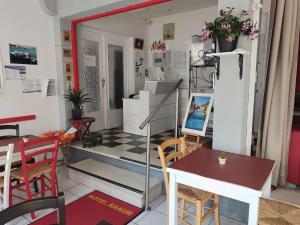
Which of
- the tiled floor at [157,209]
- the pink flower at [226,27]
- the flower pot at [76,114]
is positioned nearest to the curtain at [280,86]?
the tiled floor at [157,209]

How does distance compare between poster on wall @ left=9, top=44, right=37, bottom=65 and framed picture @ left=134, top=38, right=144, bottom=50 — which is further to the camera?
framed picture @ left=134, top=38, right=144, bottom=50

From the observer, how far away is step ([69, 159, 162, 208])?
270 cm

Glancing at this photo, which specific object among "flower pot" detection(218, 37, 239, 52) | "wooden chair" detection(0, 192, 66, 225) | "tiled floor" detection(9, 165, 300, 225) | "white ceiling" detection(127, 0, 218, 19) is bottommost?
"tiled floor" detection(9, 165, 300, 225)

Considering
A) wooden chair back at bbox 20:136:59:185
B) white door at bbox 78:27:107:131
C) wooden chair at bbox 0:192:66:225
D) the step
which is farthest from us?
white door at bbox 78:27:107:131

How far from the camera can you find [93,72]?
4746mm

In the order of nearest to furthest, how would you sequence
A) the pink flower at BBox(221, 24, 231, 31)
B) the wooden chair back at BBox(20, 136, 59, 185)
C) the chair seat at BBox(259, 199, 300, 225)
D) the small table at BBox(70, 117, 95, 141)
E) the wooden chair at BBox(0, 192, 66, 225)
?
the wooden chair at BBox(0, 192, 66, 225) < the chair seat at BBox(259, 199, 300, 225) < the pink flower at BBox(221, 24, 231, 31) < the wooden chair back at BBox(20, 136, 59, 185) < the small table at BBox(70, 117, 95, 141)

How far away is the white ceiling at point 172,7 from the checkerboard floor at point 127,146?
2573mm

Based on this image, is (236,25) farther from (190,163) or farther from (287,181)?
(287,181)

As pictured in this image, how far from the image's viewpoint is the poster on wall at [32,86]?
3.55 meters

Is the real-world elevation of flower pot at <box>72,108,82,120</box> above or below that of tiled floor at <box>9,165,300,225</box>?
above

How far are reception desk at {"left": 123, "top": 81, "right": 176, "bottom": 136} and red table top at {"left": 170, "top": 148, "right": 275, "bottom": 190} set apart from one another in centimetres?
259

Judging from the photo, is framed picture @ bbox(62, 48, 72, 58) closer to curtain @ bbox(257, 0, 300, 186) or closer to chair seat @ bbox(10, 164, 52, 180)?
chair seat @ bbox(10, 164, 52, 180)

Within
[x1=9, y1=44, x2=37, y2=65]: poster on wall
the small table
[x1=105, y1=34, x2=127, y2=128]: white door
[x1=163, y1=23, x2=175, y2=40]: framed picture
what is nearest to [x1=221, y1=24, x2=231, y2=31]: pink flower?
the small table

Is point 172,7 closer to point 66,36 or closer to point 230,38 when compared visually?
point 66,36
